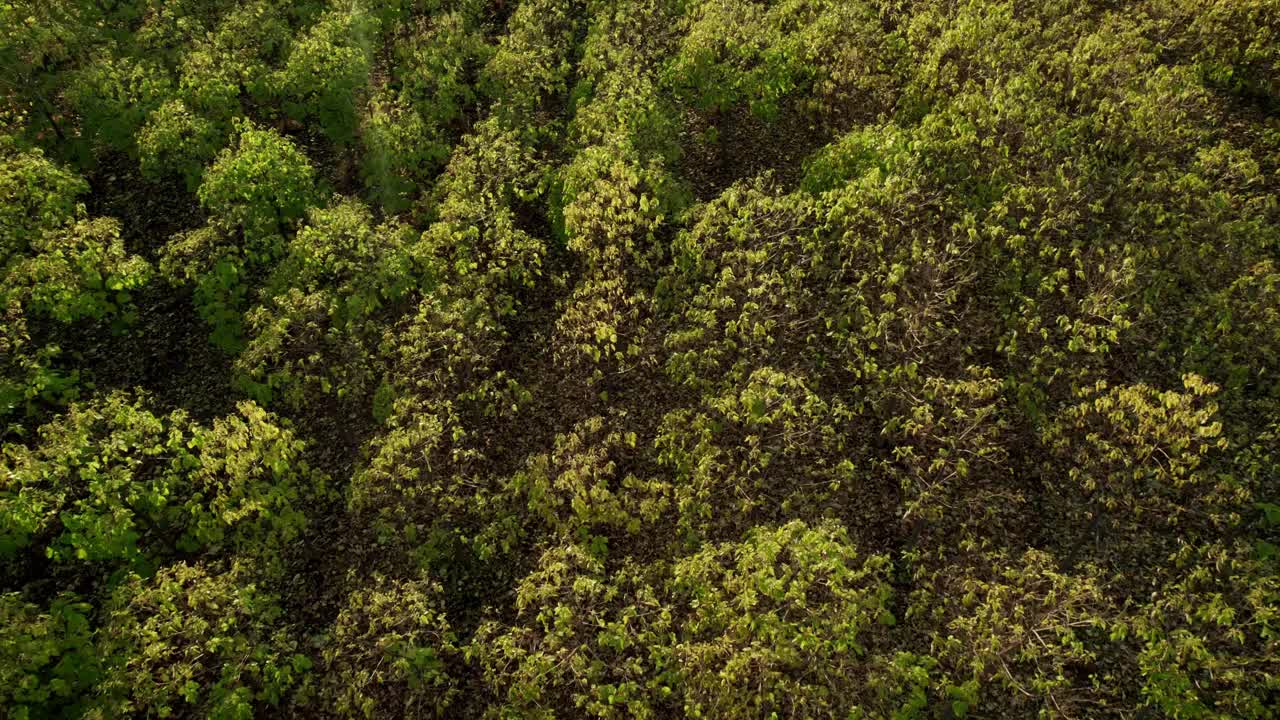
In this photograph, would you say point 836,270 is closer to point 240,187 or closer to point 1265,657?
point 1265,657

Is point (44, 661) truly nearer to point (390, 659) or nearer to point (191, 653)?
point (191, 653)

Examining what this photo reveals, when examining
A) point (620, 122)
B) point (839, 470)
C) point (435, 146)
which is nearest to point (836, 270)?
point (839, 470)

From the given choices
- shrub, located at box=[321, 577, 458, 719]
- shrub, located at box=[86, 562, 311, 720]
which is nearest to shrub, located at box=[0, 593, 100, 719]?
shrub, located at box=[86, 562, 311, 720]

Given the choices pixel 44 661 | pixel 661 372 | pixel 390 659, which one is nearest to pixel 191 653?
pixel 44 661

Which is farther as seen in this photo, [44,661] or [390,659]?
[390,659]

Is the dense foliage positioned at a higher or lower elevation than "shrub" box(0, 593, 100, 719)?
higher

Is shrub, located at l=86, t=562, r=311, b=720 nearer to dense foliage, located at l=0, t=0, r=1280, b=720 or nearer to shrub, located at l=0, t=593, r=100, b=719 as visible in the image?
dense foliage, located at l=0, t=0, r=1280, b=720

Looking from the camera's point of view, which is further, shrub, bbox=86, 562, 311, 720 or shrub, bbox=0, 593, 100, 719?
shrub, bbox=86, 562, 311, 720

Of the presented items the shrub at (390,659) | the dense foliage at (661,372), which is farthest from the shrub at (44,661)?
the shrub at (390,659)

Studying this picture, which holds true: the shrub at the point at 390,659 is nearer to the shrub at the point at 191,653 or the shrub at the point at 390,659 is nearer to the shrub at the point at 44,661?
the shrub at the point at 191,653
